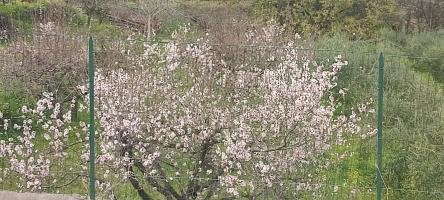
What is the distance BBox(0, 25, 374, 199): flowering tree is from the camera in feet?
21.9

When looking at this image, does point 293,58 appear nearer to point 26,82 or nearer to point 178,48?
point 178,48

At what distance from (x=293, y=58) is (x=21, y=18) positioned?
54.5 feet

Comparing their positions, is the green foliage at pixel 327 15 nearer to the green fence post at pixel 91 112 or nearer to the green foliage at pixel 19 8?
the green foliage at pixel 19 8

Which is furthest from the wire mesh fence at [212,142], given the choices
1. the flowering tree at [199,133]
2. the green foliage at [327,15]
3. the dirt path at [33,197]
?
the green foliage at [327,15]

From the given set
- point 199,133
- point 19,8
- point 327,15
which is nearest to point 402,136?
point 199,133

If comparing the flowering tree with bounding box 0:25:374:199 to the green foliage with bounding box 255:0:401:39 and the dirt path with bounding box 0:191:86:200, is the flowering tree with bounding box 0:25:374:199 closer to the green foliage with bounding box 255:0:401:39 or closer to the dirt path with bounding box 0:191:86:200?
the dirt path with bounding box 0:191:86:200

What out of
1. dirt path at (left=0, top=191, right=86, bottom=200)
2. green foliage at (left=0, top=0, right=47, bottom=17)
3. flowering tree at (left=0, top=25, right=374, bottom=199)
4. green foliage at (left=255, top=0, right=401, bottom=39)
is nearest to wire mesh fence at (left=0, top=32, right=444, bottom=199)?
flowering tree at (left=0, top=25, right=374, bottom=199)

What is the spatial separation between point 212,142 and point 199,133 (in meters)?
0.16

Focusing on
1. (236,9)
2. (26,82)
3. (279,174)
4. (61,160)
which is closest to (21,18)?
(236,9)

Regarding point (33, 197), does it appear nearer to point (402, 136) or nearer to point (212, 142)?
point (212, 142)

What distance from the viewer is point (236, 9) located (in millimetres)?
20984

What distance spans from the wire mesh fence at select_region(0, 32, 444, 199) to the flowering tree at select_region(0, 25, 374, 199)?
0.01 metres

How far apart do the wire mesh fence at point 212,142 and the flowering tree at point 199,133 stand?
0.01 metres

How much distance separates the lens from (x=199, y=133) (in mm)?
6875
